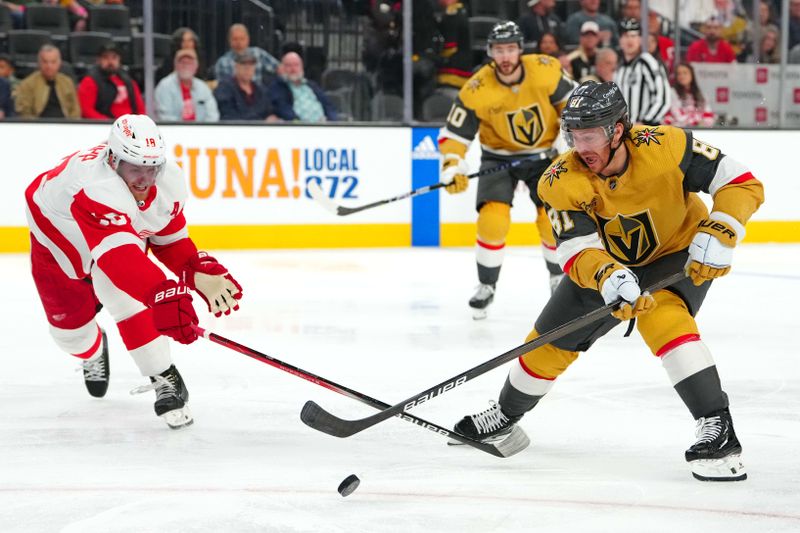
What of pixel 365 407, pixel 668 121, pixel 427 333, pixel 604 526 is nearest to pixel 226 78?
pixel 668 121

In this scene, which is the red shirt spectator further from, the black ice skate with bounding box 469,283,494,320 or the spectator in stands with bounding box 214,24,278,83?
the black ice skate with bounding box 469,283,494,320

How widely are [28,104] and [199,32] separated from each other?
117 cm

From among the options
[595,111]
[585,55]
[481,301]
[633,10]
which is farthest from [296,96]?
[595,111]

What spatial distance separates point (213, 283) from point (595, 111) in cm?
102

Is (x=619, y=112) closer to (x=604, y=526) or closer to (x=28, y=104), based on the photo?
(x=604, y=526)

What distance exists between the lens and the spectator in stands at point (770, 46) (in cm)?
842

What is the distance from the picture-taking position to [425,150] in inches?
308

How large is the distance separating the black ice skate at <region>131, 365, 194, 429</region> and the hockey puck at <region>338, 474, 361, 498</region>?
2.58ft

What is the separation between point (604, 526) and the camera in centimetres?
209

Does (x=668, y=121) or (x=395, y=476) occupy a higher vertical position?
(x=668, y=121)

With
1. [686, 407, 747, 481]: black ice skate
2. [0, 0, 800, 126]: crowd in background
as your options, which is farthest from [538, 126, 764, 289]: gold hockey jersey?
[0, 0, 800, 126]: crowd in background

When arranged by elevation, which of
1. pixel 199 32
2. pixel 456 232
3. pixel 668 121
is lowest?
pixel 456 232

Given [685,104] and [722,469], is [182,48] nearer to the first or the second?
[685,104]

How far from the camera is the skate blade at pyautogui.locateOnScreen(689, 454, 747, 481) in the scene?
92.0 inches
